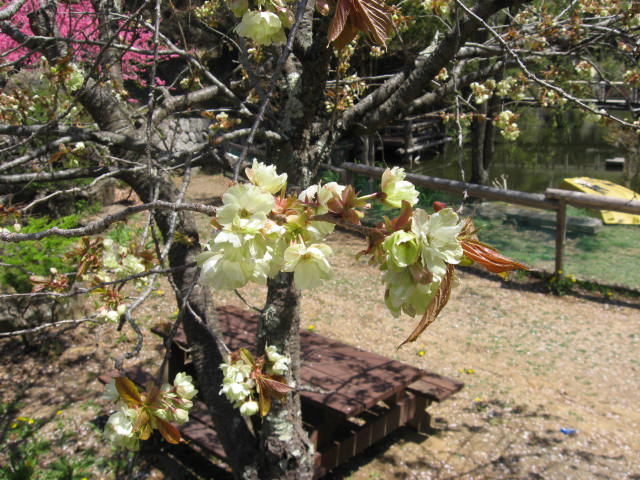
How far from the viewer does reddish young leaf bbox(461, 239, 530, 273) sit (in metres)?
0.74

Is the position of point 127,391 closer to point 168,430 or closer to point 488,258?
point 168,430

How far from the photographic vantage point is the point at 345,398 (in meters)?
2.81

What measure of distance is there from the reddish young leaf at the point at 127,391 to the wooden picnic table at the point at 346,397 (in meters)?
1.36

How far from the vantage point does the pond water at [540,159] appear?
12.4m

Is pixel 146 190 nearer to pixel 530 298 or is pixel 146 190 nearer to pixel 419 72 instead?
pixel 419 72

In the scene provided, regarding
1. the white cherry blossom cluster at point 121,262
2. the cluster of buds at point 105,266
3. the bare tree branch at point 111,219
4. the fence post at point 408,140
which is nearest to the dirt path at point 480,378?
the cluster of buds at point 105,266

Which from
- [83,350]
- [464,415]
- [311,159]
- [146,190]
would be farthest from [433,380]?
[83,350]

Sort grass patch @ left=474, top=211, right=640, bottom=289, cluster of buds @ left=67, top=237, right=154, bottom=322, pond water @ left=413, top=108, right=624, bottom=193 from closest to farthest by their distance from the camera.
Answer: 1. cluster of buds @ left=67, top=237, right=154, bottom=322
2. grass patch @ left=474, top=211, right=640, bottom=289
3. pond water @ left=413, top=108, right=624, bottom=193

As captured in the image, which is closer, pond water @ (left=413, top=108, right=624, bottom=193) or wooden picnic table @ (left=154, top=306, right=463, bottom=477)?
wooden picnic table @ (left=154, top=306, right=463, bottom=477)

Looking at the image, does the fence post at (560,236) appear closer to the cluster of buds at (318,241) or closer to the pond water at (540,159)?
the pond water at (540,159)

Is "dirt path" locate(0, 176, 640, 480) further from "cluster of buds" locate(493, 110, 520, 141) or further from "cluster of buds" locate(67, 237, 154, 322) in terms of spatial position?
"cluster of buds" locate(493, 110, 520, 141)

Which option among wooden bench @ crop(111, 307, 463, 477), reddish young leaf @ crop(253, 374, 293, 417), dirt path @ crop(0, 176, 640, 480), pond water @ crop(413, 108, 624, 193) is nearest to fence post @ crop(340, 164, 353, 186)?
dirt path @ crop(0, 176, 640, 480)

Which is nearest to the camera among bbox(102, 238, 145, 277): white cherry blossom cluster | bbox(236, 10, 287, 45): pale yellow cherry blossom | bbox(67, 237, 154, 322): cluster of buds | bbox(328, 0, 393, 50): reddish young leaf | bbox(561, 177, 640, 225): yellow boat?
bbox(328, 0, 393, 50): reddish young leaf

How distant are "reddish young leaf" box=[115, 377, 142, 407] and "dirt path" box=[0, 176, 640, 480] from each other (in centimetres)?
87
